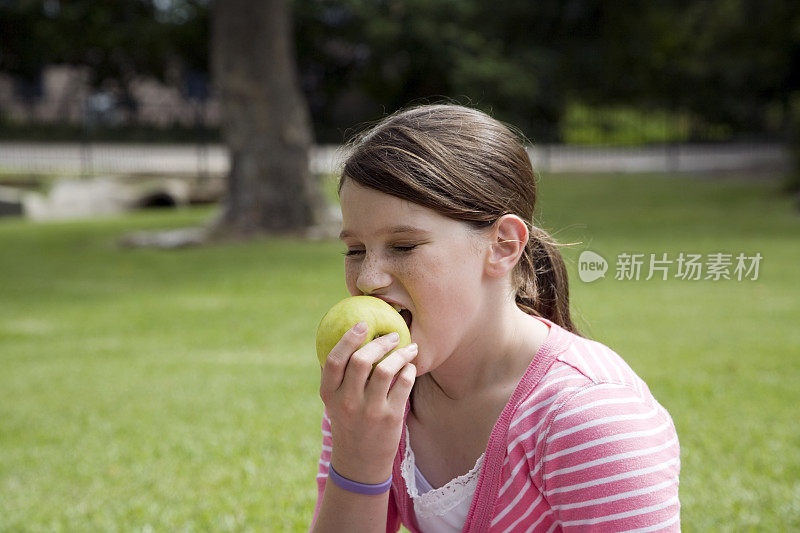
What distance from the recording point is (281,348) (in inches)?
273

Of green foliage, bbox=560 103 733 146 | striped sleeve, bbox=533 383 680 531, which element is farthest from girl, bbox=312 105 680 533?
green foliage, bbox=560 103 733 146

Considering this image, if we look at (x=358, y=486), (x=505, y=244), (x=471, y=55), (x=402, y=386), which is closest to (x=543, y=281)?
(x=505, y=244)

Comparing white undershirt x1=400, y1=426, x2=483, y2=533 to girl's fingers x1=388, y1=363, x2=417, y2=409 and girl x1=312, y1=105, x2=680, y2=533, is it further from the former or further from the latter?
girl's fingers x1=388, y1=363, x2=417, y2=409

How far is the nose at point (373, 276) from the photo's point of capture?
1997mm

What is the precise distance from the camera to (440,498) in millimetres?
2096

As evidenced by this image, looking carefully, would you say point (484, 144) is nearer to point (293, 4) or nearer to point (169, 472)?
point (169, 472)

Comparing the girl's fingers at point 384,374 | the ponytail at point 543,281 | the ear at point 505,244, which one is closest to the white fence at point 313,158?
the ponytail at point 543,281

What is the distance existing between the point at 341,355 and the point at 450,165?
1.62 feet

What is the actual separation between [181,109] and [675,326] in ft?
74.6

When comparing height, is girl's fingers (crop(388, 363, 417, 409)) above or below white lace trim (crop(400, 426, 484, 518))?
above

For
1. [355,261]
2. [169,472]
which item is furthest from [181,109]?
[355,261]

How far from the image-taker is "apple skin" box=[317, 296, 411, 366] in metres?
1.89

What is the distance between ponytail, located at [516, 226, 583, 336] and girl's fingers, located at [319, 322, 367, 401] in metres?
0.59

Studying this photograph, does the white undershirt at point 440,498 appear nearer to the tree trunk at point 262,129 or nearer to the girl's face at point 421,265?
the girl's face at point 421,265
